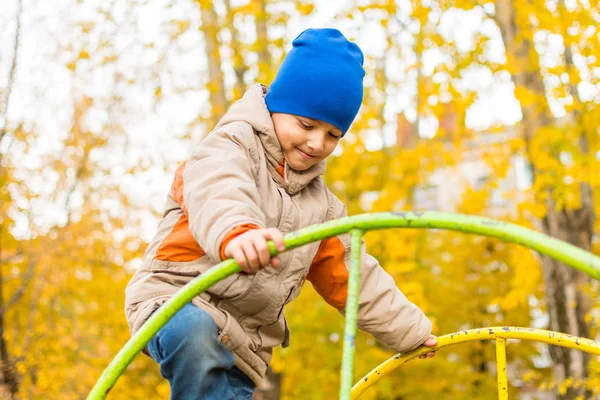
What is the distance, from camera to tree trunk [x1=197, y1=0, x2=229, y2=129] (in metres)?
7.60

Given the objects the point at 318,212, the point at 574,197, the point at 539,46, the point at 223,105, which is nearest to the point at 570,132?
the point at 574,197

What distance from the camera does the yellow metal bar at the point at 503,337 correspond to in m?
1.88

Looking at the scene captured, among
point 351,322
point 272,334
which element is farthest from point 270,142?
point 351,322

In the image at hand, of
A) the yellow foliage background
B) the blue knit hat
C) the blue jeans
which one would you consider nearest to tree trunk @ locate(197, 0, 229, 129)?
the yellow foliage background

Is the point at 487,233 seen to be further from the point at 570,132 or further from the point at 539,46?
the point at 539,46

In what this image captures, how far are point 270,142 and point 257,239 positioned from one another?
612 mm

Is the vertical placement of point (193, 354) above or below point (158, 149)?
below

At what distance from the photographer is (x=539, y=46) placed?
6934mm

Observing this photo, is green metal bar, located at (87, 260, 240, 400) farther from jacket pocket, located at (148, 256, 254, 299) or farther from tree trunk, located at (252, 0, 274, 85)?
tree trunk, located at (252, 0, 274, 85)

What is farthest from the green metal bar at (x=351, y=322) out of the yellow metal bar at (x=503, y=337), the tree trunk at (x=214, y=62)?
the tree trunk at (x=214, y=62)

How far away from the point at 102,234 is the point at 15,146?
156 cm

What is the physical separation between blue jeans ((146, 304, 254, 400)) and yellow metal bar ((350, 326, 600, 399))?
59 cm

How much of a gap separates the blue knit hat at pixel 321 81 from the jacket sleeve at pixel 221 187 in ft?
0.57

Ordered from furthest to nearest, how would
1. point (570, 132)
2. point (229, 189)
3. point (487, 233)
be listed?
1. point (570, 132)
2. point (229, 189)
3. point (487, 233)
